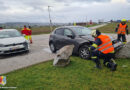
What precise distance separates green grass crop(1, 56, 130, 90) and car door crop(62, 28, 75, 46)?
1.74m

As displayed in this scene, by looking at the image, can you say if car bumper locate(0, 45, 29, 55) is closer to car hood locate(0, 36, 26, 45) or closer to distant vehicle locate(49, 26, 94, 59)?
car hood locate(0, 36, 26, 45)

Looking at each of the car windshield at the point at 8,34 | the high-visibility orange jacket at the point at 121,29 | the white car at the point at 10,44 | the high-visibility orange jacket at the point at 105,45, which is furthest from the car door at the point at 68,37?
the car windshield at the point at 8,34

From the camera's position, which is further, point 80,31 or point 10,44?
point 10,44

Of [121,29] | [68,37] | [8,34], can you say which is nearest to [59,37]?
[68,37]

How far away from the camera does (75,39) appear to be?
6590 mm

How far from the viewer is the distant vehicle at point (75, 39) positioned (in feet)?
20.2

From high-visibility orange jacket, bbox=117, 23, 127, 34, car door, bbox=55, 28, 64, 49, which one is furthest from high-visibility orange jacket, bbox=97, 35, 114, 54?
high-visibility orange jacket, bbox=117, 23, 127, 34

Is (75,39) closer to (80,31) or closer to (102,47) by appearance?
(80,31)

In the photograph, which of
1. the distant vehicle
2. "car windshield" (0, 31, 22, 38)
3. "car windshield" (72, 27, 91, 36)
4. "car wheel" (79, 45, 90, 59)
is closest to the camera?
"car wheel" (79, 45, 90, 59)

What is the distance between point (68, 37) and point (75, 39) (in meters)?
0.63

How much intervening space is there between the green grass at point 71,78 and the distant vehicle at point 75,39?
1.00 metres

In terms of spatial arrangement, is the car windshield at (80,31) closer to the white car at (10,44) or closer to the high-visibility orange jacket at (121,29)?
the high-visibility orange jacket at (121,29)

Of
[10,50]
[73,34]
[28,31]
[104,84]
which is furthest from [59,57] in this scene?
[28,31]

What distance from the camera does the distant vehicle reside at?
6.15 metres
